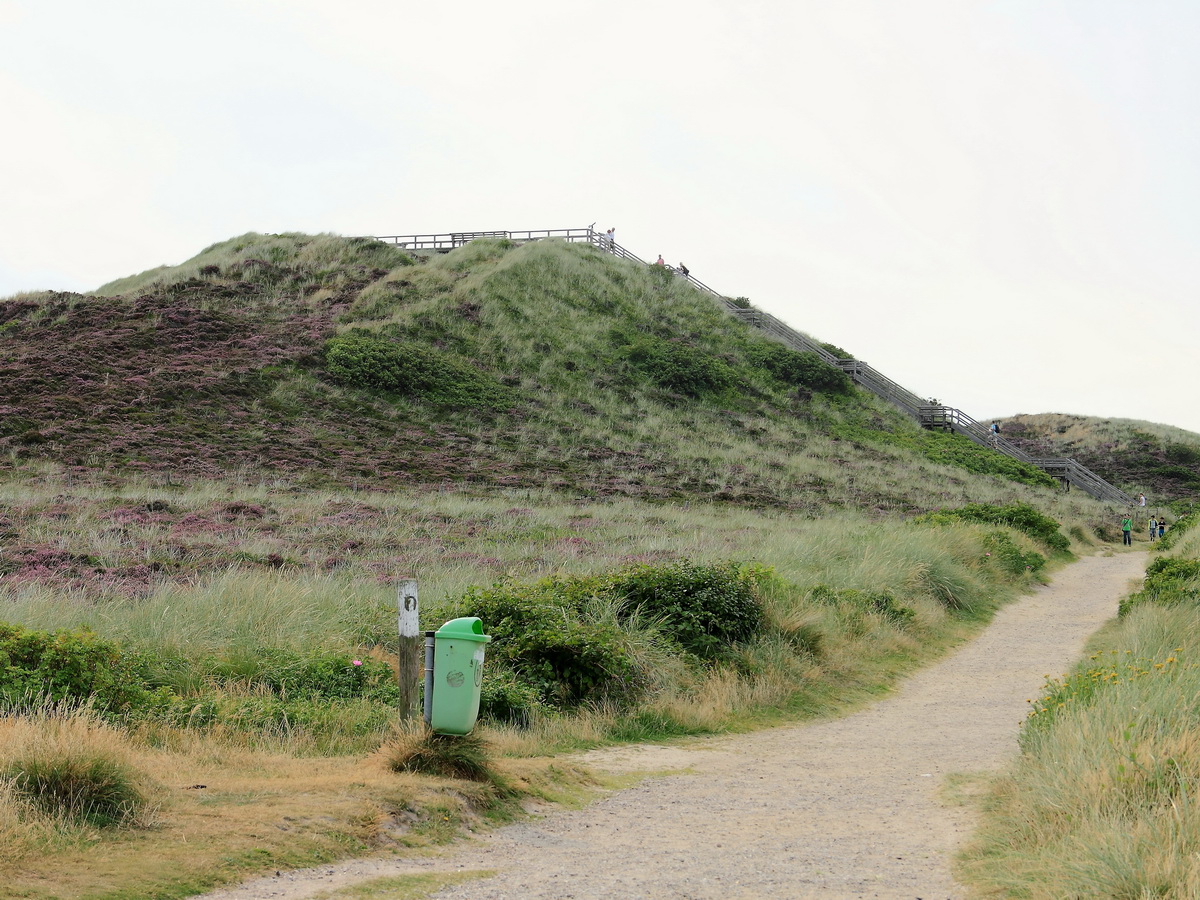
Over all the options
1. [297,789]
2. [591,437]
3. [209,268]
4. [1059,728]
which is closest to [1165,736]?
[1059,728]

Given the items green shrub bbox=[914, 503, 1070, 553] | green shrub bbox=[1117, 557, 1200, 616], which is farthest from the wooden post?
green shrub bbox=[914, 503, 1070, 553]

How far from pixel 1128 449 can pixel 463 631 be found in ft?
202

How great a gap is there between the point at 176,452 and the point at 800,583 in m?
21.7

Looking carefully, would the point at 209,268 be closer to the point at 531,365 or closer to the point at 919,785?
the point at 531,365

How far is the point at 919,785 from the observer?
795 cm

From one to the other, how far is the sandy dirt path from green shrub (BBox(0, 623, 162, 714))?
3.33 m

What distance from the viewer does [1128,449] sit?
193ft

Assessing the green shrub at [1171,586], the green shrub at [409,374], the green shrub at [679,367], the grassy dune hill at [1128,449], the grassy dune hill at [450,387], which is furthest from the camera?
the grassy dune hill at [1128,449]

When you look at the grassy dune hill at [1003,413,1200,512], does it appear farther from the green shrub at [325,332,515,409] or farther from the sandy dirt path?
the sandy dirt path

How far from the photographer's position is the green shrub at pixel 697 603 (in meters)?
11.7

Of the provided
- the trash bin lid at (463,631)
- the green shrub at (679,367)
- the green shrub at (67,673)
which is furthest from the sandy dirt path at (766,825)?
the green shrub at (679,367)

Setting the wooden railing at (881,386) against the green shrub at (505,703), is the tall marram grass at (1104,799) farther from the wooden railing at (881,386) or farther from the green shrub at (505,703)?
the wooden railing at (881,386)

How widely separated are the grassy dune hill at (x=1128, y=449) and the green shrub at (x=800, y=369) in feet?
42.0

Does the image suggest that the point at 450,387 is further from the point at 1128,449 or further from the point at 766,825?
the point at 1128,449
